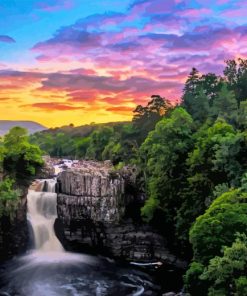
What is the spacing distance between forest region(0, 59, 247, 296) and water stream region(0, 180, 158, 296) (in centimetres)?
486

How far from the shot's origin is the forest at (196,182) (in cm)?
3725

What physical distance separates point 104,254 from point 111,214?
4.96 metres

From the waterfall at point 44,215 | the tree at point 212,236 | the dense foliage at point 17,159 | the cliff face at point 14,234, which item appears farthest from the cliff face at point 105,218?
the tree at point 212,236

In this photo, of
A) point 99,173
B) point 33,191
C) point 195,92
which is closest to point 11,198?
point 33,191

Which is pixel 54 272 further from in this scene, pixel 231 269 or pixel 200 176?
pixel 231 269

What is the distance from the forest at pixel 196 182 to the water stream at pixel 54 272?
4.86 m

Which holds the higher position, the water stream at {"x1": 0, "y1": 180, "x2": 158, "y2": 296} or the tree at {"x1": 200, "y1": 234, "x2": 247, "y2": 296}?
the tree at {"x1": 200, "y1": 234, "x2": 247, "y2": 296}

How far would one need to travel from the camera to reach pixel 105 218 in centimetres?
5978

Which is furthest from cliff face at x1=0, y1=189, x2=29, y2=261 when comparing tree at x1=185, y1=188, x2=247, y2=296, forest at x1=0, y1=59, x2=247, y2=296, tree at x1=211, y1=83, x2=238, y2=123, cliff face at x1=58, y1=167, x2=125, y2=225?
tree at x1=211, y1=83, x2=238, y2=123

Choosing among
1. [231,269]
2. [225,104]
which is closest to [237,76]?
[225,104]

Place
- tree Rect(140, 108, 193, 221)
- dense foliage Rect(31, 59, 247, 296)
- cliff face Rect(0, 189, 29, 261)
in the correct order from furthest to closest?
cliff face Rect(0, 189, 29, 261), tree Rect(140, 108, 193, 221), dense foliage Rect(31, 59, 247, 296)

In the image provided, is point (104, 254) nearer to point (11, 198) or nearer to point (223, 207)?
point (11, 198)

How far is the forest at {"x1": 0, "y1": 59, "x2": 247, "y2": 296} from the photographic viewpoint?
37.2m

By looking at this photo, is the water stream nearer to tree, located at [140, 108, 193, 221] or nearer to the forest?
the forest
